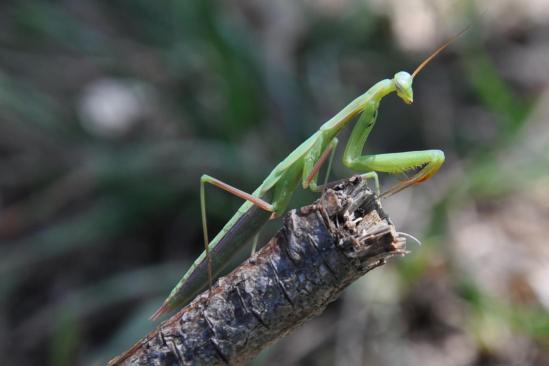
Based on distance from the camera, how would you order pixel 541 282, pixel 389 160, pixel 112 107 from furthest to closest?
pixel 112 107 → pixel 541 282 → pixel 389 160

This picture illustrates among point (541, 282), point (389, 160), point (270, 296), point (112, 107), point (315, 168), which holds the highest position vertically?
point (112, 107)

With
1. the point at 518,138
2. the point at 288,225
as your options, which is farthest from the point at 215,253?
the point at 518,138

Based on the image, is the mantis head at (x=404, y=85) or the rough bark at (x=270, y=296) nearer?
the rough bark at (x=270, y=296)

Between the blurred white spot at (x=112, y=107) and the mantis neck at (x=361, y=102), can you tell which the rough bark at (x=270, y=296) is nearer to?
the mantis neck at (x=361, y=102)

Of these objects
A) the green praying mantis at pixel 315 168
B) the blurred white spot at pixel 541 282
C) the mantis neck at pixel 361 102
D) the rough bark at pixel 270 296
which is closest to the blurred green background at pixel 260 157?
the blurred white spot at pixel 541 282

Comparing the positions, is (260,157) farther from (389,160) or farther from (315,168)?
(389,160)

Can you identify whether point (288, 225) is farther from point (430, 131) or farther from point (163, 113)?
point (163, 113)

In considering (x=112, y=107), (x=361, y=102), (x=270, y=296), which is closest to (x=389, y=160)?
(x=361, y=102)
